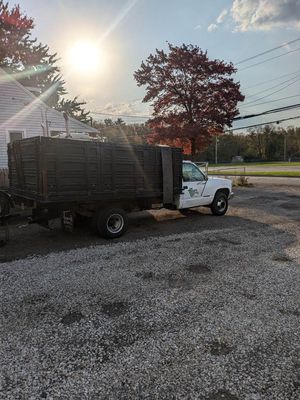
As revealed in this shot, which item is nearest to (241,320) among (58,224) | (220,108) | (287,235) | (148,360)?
(148,360)

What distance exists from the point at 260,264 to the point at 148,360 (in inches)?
129

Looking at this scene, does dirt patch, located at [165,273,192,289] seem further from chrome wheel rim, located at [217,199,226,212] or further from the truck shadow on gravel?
chrome wheel rim, located at [217,199,226,212]

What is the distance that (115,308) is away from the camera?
3914mm

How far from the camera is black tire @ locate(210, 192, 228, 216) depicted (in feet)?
33.3

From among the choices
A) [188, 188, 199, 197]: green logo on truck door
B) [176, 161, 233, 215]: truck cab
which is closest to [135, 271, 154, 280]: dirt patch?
[176, 161, 233, 215]: truck cab

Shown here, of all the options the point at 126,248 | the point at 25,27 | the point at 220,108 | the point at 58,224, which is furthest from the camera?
the point at 25,27

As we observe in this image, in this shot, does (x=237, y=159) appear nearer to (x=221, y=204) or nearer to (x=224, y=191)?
(x=224, y=191)

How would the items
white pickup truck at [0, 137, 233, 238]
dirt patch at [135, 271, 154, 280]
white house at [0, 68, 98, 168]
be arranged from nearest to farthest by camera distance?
dirt patch at [135, 271, 154, 280]
white pickup truck at [0, 137, 233, 238]
white house at [0, 68, 98, 168]

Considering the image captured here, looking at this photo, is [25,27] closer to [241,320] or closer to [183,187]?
[183,187]

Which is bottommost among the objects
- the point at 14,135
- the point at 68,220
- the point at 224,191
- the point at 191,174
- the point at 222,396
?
the point at 222,396

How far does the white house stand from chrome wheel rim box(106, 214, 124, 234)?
10729mm

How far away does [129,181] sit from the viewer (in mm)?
7625

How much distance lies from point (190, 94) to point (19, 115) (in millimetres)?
9109

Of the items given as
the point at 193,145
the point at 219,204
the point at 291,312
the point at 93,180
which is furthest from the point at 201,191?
the point at 193,145
